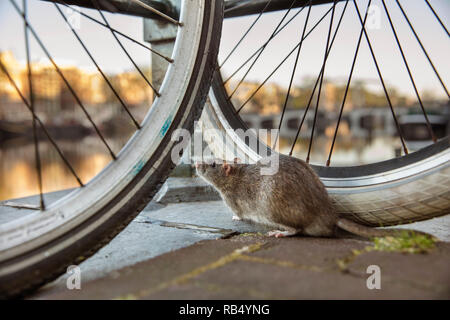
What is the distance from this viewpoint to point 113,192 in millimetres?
1453

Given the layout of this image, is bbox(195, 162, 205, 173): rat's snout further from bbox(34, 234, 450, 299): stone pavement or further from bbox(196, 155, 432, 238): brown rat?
bbox(34, 234, 450, 299): stone pavement

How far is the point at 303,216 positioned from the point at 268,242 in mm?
223

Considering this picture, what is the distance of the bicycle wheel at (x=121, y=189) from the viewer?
1.25 meters

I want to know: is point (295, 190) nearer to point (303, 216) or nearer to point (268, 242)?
point (303, 216)

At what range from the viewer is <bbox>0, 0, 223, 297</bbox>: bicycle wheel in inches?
49.3

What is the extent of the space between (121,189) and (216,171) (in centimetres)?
107

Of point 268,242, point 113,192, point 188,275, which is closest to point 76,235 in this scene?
point 113,192

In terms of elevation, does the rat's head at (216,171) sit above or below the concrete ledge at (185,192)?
above

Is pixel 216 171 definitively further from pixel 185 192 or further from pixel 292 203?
pixel 292 203

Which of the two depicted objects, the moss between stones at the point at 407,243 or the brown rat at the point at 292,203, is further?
the brown rat at the point at 292,203

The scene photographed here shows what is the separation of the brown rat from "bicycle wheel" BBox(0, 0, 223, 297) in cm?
55

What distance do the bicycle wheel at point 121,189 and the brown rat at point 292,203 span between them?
1.81 feet

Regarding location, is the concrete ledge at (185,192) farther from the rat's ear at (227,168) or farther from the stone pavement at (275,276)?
the stone pavement at (275,276)

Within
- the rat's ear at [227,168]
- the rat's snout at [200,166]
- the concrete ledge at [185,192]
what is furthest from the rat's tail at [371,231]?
the concrete ledge at [185,192]
